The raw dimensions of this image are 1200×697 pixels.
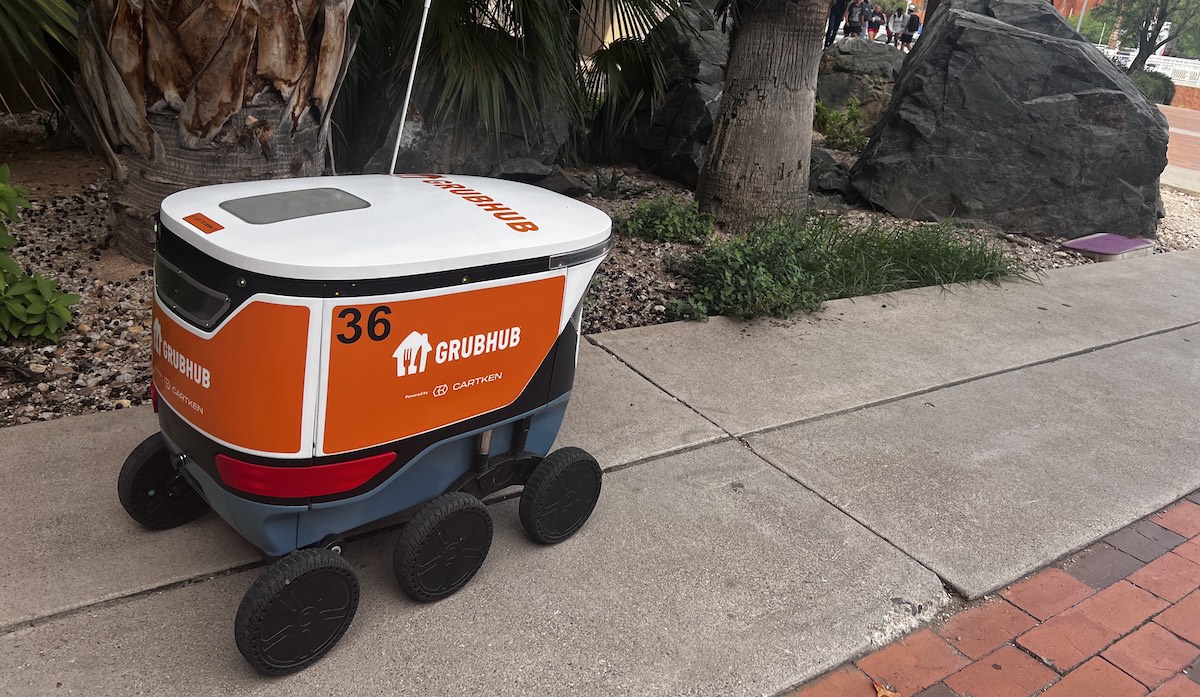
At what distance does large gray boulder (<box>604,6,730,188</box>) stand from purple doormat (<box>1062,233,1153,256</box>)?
2948 mm

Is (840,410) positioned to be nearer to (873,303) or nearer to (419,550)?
(873,303)

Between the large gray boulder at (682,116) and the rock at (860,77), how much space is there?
105 inches

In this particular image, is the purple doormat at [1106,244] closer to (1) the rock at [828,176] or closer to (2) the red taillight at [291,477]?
(1) the rock at [828,176]

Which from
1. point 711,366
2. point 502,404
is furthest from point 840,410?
point 502,404

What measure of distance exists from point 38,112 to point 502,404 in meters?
5.33

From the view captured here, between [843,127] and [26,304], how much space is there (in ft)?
23.8

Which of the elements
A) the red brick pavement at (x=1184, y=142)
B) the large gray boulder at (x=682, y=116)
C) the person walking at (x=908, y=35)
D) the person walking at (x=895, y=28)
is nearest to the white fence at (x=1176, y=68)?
the person walking at (x=895, y=28)

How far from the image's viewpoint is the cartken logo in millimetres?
1900

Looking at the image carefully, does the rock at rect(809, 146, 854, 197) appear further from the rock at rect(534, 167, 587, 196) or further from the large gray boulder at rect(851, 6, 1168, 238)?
the rock at rect(534, 167, 587, 196)

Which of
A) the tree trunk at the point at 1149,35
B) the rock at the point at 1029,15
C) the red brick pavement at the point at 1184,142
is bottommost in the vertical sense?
the red brick pavement at the point at 1184,142

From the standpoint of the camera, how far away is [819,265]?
493cm

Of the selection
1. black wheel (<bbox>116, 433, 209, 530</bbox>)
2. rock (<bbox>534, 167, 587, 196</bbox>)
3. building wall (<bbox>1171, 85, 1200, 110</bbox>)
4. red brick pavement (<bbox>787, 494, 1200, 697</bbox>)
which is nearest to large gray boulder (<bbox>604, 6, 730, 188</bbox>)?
rock (<bbox>534, 167, 587, 196</bbox>)

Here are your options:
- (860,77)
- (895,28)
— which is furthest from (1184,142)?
(895,28)

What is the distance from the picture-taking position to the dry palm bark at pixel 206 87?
2.96 meters
